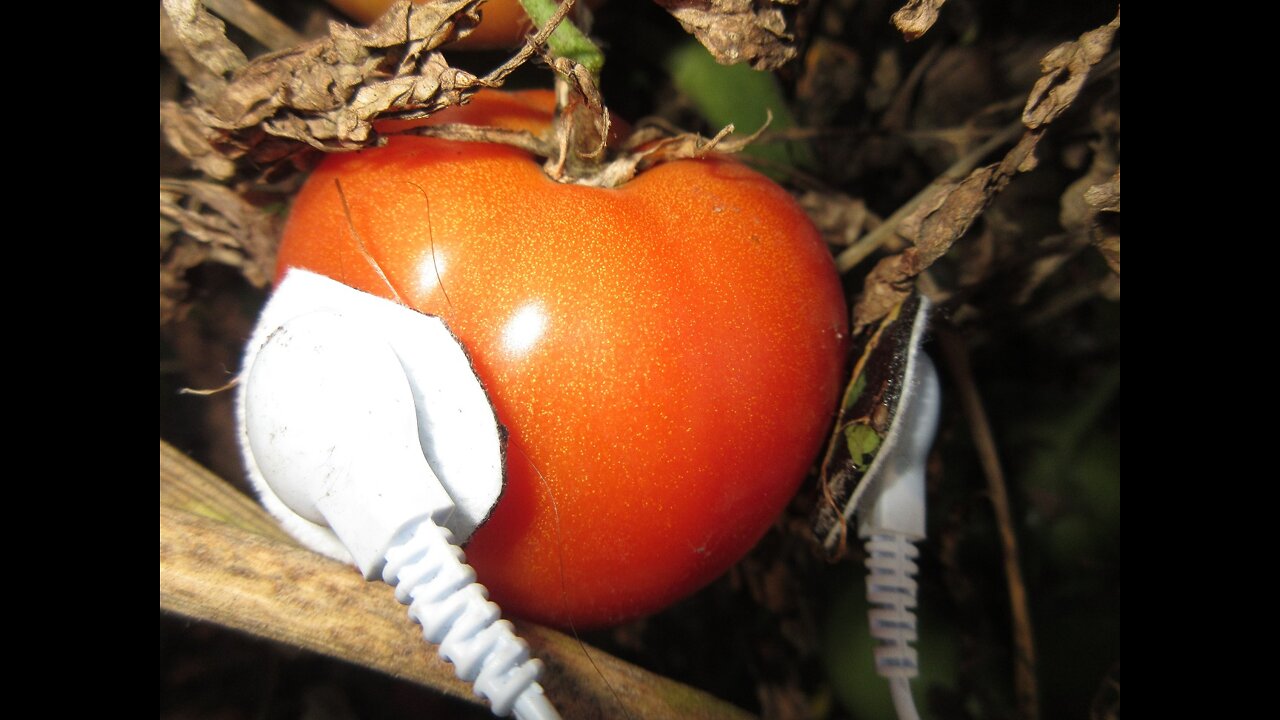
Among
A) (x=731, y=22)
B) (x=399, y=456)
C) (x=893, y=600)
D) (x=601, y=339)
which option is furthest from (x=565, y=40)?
(x=893, y=600)

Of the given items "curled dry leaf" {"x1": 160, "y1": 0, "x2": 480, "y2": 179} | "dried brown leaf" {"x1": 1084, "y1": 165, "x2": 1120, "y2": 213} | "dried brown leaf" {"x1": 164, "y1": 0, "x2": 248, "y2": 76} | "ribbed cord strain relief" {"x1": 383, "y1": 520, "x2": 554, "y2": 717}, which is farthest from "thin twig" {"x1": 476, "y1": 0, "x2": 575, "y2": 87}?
"dried brown leaf" {"x1": 1084, "y1": 165, "x2": 1120, "y2": 213}

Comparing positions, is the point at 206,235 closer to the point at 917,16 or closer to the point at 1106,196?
the point at 917,16

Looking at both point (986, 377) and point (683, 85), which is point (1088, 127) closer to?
point (986, 377)

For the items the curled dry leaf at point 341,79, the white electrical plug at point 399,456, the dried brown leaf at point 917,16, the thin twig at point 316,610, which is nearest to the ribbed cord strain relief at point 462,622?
the white electrical plug at point 399,456

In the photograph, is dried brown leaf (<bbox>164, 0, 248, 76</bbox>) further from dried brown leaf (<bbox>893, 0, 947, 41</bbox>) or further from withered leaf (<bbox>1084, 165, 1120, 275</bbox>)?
withered leaf (<bbox>1084, 165, 1120, 275</bbox>)

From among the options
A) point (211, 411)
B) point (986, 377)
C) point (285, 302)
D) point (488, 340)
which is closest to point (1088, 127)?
point (986, 377)
